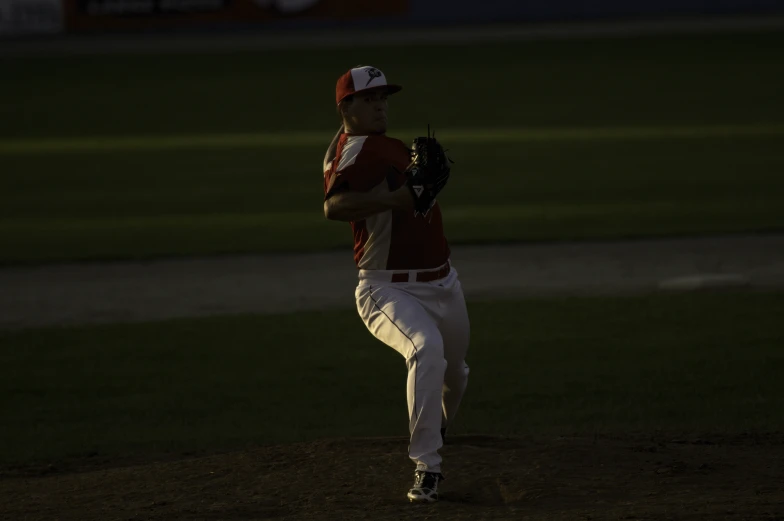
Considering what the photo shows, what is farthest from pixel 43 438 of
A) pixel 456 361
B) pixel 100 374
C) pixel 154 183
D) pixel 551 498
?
pixel 154 183

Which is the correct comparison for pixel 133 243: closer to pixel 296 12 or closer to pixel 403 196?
pixel 403 196

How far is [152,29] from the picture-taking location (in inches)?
1607

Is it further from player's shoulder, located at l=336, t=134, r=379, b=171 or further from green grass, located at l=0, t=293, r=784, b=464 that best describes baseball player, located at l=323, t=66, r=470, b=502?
green grass, located at l=0, t=293, r=784, b=464

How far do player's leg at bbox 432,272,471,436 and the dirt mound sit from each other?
44 cm

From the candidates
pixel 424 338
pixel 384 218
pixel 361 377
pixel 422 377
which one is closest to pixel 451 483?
pixel 422 377

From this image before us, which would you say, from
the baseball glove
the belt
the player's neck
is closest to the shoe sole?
the belt

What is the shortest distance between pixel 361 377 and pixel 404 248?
3100mm

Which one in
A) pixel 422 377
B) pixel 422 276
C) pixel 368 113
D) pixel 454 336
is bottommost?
pixel 422 377

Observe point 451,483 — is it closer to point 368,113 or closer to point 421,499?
point 421,499

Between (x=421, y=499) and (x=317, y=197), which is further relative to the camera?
(x=317, y=197)

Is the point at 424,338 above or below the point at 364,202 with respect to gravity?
below

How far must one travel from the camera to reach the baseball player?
6008 mm

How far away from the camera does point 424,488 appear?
19.6ft

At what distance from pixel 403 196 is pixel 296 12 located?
3556 centimetres
